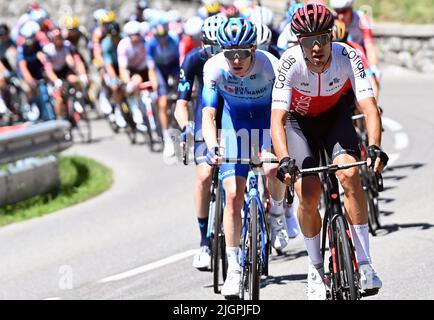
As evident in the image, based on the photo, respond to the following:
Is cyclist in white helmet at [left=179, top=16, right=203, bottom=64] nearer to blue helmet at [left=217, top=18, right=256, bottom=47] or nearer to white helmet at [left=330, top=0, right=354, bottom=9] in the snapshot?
white helmet at [left=330, top=0, right=354, bottom=9]

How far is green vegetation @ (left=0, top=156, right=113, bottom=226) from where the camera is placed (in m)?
14.0

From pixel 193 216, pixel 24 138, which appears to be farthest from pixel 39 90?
pixel 193 216

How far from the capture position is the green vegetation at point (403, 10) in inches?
1078

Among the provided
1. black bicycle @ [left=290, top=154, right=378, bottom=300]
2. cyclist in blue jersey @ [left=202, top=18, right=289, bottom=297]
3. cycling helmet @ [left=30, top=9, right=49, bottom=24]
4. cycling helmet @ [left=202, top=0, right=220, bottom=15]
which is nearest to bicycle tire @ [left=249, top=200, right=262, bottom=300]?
cyclist in blue jersey @ [left=202, top=18, right=289, bottom=297]

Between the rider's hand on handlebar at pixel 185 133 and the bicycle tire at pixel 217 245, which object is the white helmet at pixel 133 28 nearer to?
the rider's hand on handlebar at pixel 185 133

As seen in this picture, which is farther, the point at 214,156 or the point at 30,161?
the point at 30,161

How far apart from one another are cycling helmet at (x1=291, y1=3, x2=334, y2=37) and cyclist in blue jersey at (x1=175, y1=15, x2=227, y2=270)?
6.34 feet

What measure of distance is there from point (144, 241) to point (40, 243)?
3.85 feet

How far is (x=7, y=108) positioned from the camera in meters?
23.3

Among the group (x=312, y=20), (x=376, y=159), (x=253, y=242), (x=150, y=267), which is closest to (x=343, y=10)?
(x=150, y=267)

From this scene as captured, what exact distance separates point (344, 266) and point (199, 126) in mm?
2769

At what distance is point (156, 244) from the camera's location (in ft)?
38.0

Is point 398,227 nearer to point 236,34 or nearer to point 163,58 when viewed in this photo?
point 236,34
